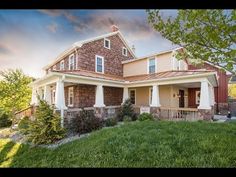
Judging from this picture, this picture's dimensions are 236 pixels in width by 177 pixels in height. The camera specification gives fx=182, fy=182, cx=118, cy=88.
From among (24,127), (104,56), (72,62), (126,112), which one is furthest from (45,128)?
(104,56)

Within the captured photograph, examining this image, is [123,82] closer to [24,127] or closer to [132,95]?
[132,95]

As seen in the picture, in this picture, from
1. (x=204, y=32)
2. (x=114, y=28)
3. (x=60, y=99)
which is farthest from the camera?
(x=114, y=28)

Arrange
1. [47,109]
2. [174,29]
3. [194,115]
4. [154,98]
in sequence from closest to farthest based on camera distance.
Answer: [174,29]
[47,109]
[194,115]
[154,98]

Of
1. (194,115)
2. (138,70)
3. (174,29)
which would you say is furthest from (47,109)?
(138,70)

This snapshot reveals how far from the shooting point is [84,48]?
44.3 feet

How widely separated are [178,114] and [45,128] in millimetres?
8125

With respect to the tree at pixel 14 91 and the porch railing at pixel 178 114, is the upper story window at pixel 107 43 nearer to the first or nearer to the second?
the porch railing at pixel 178 114

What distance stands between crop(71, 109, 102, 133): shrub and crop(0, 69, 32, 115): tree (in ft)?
31.9

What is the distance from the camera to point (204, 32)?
5.34 m

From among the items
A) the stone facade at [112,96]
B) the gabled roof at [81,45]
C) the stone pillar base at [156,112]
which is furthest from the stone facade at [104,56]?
the stone pillar base at [156,112]

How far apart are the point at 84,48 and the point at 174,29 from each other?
895 cm

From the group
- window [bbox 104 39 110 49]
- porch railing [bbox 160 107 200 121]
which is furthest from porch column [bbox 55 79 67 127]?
window [bbox 104 39 110 49]

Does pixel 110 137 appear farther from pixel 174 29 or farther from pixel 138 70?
pixel 138 70

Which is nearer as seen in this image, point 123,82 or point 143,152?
point 143,152
